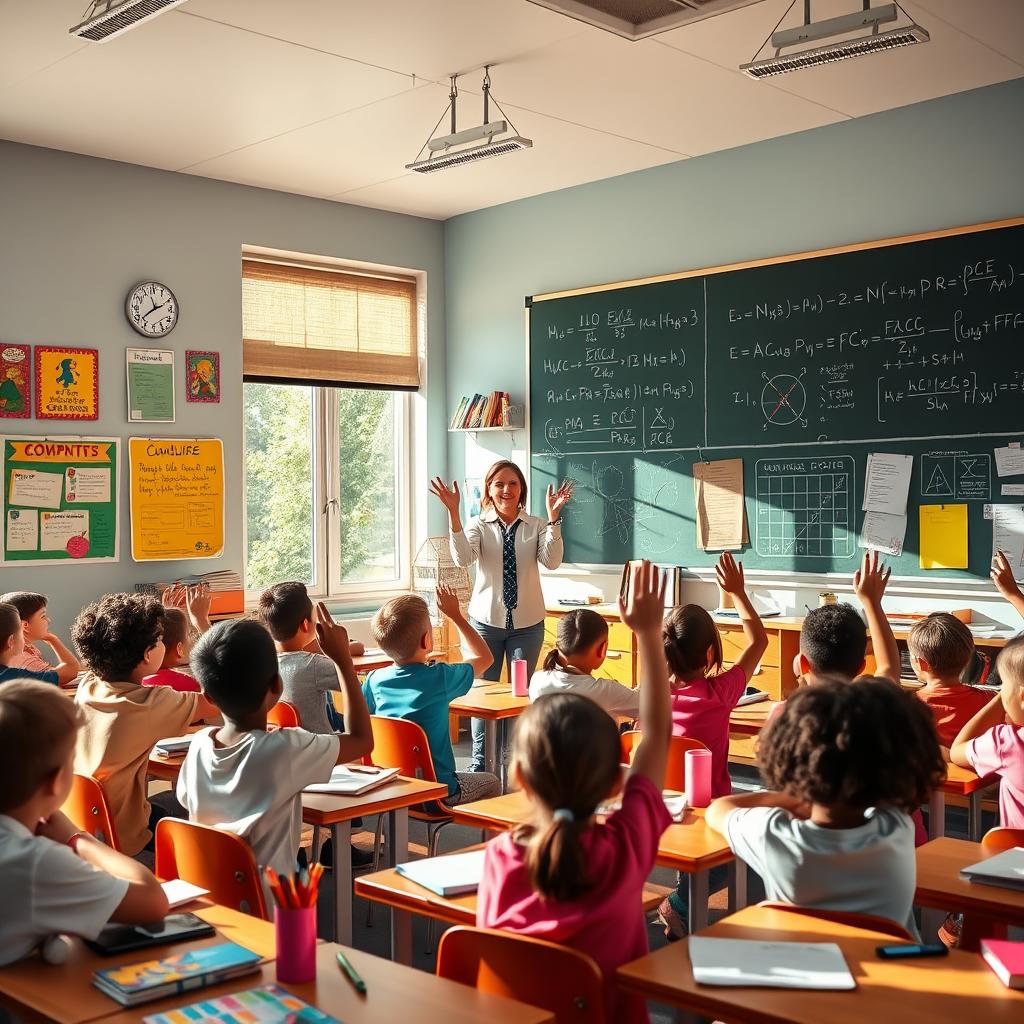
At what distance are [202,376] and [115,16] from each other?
9.85ft

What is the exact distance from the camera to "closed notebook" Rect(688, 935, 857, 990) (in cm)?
182

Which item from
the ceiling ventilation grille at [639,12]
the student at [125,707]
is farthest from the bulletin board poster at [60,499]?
the ceiling ventilation grille at [639,12]

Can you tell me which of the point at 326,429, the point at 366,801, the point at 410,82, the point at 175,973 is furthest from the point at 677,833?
the point at 326,429

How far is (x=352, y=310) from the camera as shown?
7656 millimetres

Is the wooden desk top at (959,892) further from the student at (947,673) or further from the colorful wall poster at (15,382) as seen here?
the colorful wall poster at (15,382)

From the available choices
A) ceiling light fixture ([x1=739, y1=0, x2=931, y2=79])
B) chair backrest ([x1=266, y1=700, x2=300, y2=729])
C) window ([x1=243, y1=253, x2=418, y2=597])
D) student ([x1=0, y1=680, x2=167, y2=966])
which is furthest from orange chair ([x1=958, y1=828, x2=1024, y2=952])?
window ([x1=243, y1=253, x2=418, y2=597])

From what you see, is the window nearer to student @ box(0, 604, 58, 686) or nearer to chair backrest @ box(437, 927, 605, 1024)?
student @ box(0, 604, 58, 686)

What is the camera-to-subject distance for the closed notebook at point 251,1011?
168cm

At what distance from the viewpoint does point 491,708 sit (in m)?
4.51

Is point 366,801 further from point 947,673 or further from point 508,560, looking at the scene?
point 508,560

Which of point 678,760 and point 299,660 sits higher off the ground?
point 299,660

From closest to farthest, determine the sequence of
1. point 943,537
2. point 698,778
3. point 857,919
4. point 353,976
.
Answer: point 353,976 → point 857,919 → point 698,778 → point 943,537

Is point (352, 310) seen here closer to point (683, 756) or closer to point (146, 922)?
point (683, 756)

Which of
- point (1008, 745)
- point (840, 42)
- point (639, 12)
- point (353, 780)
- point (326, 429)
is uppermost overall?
point (639, 12)
